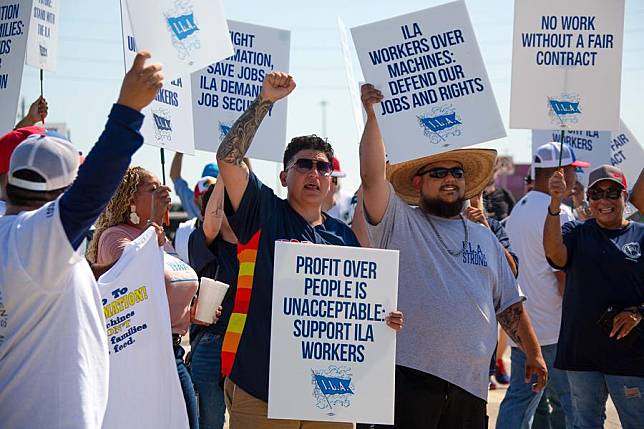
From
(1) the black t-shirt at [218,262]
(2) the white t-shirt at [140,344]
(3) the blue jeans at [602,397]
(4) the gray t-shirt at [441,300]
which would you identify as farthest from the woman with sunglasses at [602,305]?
(2) the white t-shirt at [140,344]

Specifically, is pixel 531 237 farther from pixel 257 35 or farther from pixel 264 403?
pixel 264 403

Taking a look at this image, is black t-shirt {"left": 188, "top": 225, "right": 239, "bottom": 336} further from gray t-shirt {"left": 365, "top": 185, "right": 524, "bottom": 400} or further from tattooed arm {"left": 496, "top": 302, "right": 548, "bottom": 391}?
tattooed arm {"left": 496, "top": 302, "right": 548, "bottom": 391}

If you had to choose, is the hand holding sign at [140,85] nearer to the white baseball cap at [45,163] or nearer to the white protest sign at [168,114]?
the white baseball cap at [45,163]

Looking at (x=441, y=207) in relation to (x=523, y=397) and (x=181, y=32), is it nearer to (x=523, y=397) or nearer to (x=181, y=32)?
(x=181, y=32)

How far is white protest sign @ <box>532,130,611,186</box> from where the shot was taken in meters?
8.32

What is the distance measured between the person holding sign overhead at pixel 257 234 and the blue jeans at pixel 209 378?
1.27m

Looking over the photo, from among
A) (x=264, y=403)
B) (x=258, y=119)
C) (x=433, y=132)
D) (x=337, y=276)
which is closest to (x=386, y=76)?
(x=433, y=132)

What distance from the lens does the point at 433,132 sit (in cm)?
499

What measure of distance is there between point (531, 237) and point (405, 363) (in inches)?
99.4

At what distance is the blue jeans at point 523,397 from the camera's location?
261 inches

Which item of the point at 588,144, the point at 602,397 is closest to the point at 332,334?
the point at 602,397

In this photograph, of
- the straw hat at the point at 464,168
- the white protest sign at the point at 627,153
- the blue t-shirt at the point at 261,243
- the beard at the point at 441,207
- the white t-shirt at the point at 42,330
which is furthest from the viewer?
the white protest sign at the point at 627,153

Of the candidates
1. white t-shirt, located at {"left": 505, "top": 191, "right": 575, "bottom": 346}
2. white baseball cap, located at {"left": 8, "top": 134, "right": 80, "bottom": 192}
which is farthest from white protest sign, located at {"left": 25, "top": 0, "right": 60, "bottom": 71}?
white t-shirt, located at {"left": 505, "top": 191, "right": 575, "bottom": 346}

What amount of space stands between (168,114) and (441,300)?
5.83ft
